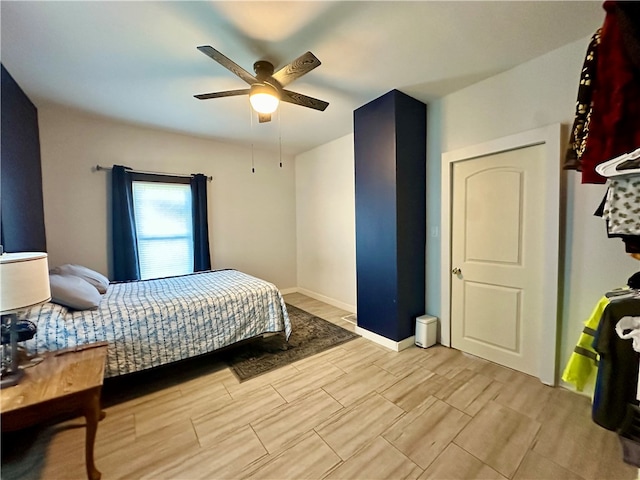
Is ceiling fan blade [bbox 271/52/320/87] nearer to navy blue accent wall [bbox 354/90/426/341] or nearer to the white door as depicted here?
navy blue accent wall [bbox 354/90/426/341]

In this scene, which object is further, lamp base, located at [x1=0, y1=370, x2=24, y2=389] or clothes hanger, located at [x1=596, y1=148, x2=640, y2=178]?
lamp base, located at [x1=0, y1=370, x2=24, y2=389]

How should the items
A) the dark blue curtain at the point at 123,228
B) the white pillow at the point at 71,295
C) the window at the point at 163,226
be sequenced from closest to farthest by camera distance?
the white pillow at the point at 71,295, the dark blue curtain at the point at 123,228, the window at the point at 163,226

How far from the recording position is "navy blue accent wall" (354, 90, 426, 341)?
267 cm

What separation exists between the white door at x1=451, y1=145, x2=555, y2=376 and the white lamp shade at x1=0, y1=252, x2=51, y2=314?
3137 millimetres

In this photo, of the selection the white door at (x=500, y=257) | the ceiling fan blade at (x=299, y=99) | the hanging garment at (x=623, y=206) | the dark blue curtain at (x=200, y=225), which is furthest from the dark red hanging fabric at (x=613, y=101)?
the dark blue curtain at (x=200, y=225)

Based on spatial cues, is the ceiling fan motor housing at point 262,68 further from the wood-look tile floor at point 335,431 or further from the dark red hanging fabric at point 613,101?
the wood-look tile floor at point 335,431

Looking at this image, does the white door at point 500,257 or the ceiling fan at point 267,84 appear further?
the white door at point 500,257

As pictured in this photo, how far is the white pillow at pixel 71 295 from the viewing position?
6.31ft

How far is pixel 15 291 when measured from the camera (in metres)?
1.25

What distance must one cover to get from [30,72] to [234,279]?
2505 mm

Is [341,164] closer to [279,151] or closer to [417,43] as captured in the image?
[279,151]

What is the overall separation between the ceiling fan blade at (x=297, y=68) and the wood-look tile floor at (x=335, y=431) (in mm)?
2352

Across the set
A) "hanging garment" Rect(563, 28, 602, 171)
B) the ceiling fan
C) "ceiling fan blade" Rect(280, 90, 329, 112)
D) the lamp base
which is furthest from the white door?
the lamp base

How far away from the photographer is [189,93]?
2.64 m
